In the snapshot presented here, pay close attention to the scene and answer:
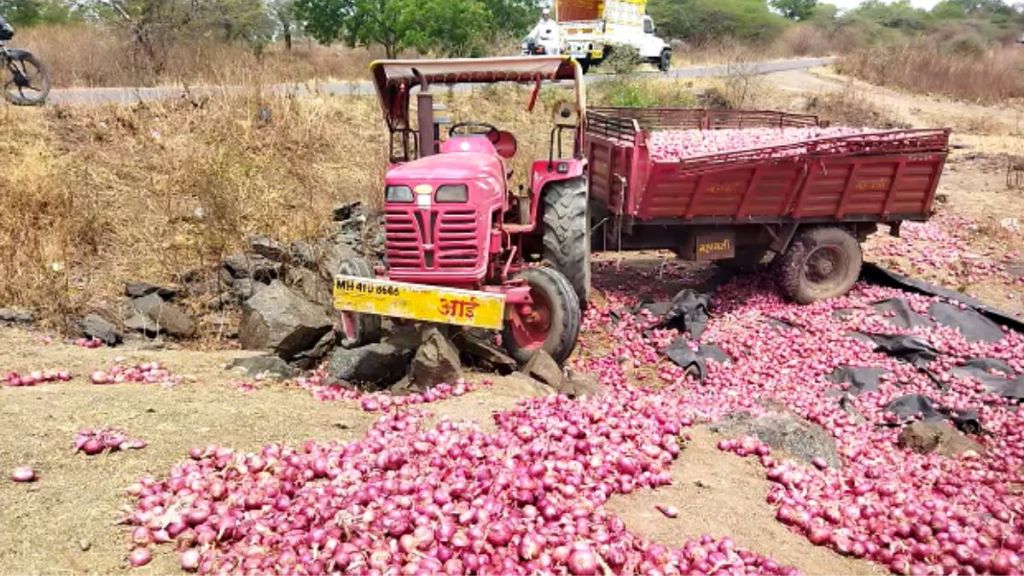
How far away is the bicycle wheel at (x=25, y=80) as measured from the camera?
34.3 ft

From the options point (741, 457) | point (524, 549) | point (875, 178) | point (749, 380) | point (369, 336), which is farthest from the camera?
point (875, 178)

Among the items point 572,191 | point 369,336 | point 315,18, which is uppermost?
point 315,18

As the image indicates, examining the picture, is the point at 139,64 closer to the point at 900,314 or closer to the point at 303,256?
the point at 303,256

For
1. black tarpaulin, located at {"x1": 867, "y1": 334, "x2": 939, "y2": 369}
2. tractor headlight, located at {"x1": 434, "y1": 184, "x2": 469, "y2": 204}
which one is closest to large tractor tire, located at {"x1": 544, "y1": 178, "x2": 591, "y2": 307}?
tractor headlight, located at {"x1": 434, "y1": 184, "x2": 469, "y2": 204}

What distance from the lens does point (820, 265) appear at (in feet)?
25.9

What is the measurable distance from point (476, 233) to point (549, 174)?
119 cm

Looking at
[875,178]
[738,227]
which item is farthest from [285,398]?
[875,178]

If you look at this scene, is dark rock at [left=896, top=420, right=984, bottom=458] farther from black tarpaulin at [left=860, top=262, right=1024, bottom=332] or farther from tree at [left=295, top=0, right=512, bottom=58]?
tree at [left=295, top=0, right=512, bottom=58]

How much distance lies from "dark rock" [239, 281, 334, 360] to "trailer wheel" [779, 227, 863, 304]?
471cm

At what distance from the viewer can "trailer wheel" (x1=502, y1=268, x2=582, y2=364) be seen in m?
5.44

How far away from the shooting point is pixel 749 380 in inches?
237

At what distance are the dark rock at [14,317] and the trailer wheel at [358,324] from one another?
8.46 ft

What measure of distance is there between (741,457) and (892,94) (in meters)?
23.4

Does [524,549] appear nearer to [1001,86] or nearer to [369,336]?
[369,336]
